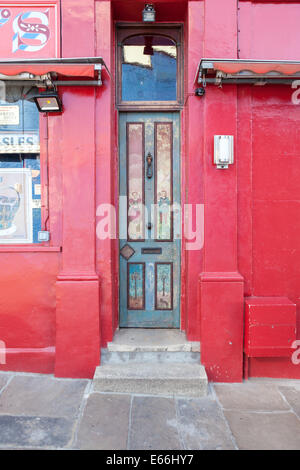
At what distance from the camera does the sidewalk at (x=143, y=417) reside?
2891mm

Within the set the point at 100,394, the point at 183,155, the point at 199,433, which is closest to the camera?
the point at 199,433

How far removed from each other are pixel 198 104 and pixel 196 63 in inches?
20.5

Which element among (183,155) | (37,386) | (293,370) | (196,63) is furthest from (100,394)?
(196,63)

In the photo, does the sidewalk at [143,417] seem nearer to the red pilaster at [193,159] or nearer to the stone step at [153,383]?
the stone step at [153,383]

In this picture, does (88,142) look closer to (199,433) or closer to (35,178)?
(35,178)

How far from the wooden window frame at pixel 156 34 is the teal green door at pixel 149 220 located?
0.12 meters

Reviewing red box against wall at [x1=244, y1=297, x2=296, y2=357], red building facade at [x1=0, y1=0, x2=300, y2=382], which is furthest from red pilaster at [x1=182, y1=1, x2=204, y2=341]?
red box against wall at [x1=244, y1=297, x2=296, y2=357]

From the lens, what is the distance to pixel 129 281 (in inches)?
180

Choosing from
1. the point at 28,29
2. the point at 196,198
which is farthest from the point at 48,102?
the point at 196,198

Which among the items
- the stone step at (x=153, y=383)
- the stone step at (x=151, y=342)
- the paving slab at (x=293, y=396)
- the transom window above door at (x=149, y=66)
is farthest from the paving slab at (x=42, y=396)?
the transom window above door at (x=149, y=66)

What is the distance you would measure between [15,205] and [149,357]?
2.65 meters

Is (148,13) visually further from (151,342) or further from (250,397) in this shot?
(250,397)

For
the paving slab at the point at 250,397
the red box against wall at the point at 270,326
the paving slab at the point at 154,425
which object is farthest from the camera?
the red box against wall at the point at 270,326

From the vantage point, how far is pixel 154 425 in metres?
3.10
